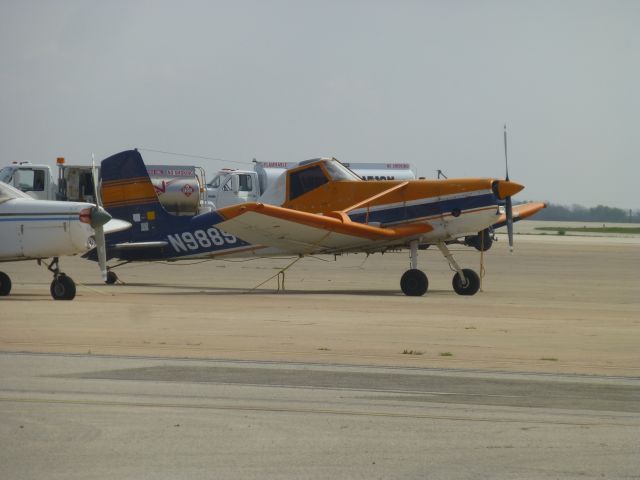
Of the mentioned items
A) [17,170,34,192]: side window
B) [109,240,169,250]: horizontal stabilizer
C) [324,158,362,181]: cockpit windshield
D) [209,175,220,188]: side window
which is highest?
[209,175,220,188]: side window

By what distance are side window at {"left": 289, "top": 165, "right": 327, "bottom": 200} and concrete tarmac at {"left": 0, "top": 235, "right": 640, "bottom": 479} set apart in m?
3.84

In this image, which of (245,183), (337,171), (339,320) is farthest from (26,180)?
(339,320)

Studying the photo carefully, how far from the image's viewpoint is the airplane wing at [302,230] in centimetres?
2059

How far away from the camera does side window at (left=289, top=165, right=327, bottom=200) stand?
2311 centimetres

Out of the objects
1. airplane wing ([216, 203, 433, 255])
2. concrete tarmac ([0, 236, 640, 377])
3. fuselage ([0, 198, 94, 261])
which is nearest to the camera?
concrete tarmac ([0, 236, 640, 377])

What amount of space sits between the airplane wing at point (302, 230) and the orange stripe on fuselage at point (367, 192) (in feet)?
2.07

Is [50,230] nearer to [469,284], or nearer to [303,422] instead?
[469,284]

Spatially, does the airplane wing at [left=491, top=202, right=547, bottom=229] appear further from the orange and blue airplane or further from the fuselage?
the fuselage

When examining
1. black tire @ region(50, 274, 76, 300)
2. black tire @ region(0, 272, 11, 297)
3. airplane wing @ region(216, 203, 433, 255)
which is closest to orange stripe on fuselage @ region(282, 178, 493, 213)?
airplane wing @ region(216, 203, 433, 255)

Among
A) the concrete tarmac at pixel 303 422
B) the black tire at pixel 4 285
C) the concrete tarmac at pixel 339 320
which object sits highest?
the black tire at pixel 4 285

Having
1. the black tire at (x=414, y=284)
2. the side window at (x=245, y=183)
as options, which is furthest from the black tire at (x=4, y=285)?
the side window at (x=245, y=183)

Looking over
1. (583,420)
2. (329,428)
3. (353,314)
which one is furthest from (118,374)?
(353,314)

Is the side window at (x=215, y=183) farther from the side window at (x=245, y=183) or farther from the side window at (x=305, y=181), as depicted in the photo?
the side window at (x=305, y=181)

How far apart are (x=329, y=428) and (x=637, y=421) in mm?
2271
